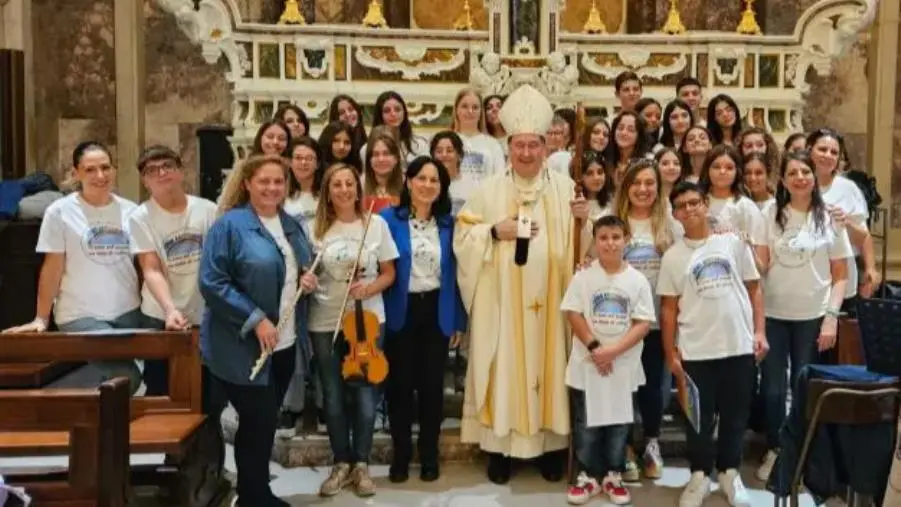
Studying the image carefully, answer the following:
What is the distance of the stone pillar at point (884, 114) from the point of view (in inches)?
416

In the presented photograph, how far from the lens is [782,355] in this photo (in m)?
5.25

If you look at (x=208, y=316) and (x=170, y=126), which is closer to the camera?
(x=208, y=316)

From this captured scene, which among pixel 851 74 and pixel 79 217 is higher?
pixel 851 74

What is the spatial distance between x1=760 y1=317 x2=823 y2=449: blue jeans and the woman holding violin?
1975mm

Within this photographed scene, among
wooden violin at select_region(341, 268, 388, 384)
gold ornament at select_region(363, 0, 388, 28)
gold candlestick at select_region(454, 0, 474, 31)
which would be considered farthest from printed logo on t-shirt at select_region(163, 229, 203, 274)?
gold candlestick at select_region(454, 0, 474, 31)

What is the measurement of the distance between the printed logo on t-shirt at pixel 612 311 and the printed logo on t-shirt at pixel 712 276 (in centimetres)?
35

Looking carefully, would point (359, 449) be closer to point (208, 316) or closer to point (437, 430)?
point (437, 430)

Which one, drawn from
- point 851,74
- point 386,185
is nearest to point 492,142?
point 386,185

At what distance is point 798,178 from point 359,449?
2.58 metres

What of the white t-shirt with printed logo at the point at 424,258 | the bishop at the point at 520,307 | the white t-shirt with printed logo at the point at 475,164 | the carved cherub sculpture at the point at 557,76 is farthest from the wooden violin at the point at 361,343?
the carved cherub sculpture at the point at 557,76

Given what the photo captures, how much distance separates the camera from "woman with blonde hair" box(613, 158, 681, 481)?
5.15 m

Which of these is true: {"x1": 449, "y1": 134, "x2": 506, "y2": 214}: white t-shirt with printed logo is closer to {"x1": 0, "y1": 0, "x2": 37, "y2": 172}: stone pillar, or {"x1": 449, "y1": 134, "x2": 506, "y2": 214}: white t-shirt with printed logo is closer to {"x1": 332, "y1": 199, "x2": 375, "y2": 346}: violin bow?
{"x1": 332, "y1": 199, "x2": 375, "y2": 346}: violin bow

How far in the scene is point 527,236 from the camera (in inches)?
201

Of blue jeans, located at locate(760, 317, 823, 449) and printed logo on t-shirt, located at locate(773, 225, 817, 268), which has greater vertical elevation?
printed logo on t-shirt, located at locate(773, 225, 817, 268)
